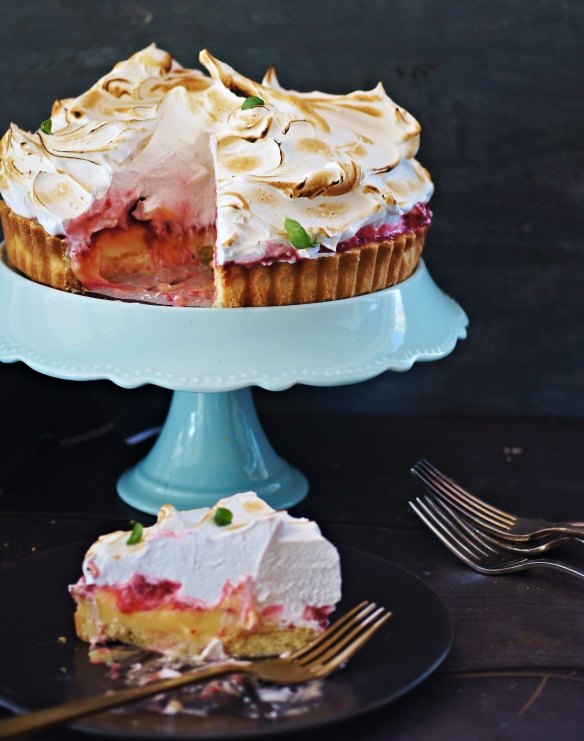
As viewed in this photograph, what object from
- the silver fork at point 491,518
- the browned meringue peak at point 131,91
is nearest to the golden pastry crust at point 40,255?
the browned meringue peak at point 131,91

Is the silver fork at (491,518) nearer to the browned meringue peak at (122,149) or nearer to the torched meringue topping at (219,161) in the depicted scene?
the torched meringue topping at (219,161)

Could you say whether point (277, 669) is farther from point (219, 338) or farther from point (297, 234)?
point (297, 234)

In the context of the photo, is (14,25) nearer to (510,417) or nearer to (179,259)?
(179,259)

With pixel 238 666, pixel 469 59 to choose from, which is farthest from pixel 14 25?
pixel 238 666

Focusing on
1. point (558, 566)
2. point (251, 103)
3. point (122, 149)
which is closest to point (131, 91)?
point (122, 149)

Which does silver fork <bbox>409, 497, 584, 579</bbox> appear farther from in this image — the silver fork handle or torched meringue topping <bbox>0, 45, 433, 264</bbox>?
torched meringue topping <bbox>0, 45, 433, 264</bbox>
